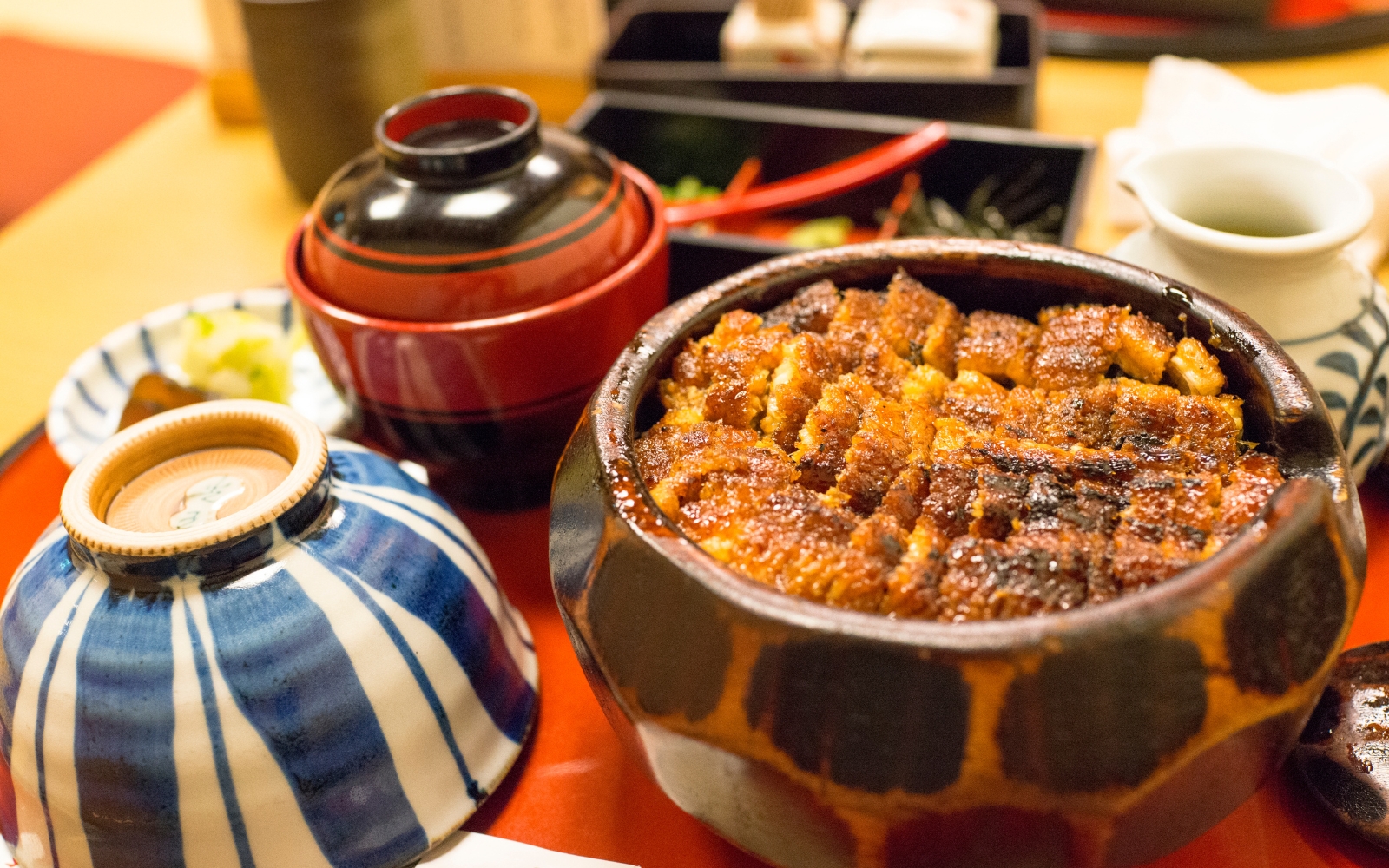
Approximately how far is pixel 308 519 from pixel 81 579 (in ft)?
0.61

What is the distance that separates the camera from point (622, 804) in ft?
3.02

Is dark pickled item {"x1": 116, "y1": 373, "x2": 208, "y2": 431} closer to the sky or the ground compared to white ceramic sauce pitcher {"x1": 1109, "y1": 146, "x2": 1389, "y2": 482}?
closer to the ground

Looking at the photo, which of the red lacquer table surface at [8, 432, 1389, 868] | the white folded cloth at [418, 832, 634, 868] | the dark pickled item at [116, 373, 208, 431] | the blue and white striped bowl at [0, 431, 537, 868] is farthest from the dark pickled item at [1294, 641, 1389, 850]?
the dark pickled item at [116, 373, 208, 431]

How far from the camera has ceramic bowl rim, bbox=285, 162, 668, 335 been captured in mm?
1061

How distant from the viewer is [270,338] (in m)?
1.38

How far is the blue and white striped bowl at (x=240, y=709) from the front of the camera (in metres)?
0.80

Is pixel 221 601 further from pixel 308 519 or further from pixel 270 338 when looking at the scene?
pixel 270 338

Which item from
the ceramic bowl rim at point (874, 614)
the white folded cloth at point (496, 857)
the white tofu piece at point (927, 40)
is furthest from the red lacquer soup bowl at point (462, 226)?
the white tofu piece at point (927, 40)

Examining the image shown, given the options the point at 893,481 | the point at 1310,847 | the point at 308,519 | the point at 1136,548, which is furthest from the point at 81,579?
the point at 1310,847

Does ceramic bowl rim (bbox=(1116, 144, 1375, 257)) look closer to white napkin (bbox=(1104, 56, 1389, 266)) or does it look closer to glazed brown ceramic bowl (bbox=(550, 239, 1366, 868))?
glazed brown ceramic bowl (bbox=(550, 239, 1366, 868))

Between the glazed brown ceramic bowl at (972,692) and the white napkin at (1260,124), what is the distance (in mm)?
990

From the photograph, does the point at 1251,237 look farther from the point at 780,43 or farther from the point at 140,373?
the point at 140,373

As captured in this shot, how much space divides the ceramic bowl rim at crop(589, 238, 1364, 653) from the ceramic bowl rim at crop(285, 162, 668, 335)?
20cm

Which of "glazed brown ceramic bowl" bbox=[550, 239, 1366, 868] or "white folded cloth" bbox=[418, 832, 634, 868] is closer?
"glazed brown ceramic bowl" bbox=[550, 239, 1366, 868]
